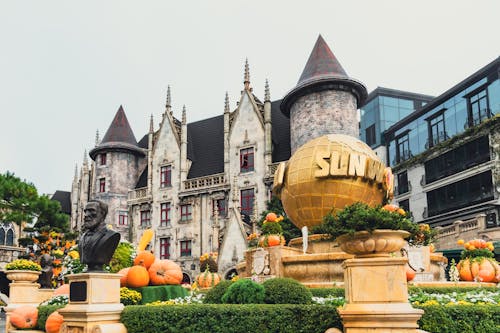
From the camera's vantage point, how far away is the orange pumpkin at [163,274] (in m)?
12.9

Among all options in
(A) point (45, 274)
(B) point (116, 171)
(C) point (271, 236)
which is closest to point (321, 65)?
(B) point (116, 171)

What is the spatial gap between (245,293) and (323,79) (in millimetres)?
29630

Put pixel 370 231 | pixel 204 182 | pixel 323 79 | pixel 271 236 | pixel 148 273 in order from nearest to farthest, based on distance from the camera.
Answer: pixel 370 231 → pixel 148 273 → pixel 271 236 → pixel 323 79 → pixel 204 182

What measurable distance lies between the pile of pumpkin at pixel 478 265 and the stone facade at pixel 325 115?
20.9 meters

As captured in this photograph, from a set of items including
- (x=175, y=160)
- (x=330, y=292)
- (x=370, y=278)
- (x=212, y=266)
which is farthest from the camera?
(x=175, y=160)

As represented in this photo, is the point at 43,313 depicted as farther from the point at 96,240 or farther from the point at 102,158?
the point at 102,158

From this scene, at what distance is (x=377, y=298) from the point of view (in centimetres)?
666

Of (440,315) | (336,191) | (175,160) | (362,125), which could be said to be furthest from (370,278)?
(362,125)

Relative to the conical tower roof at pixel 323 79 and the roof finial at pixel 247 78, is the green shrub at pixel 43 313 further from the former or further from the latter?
the roof finial at pixel 247 78

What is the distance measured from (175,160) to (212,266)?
19.9 metres

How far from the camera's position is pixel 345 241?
23.6ft

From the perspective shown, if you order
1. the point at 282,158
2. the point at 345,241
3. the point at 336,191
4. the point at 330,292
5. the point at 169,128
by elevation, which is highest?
the point at 169,128

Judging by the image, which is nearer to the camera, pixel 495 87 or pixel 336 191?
pixel 336 191

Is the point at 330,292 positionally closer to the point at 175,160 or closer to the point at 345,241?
the point at 345,241
